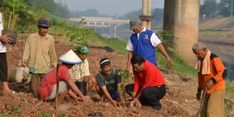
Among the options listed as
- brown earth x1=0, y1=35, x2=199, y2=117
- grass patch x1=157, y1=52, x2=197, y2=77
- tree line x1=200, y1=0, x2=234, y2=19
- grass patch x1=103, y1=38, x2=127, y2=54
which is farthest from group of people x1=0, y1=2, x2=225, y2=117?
tree line x1=200, y1=0, x2=234, y2=19

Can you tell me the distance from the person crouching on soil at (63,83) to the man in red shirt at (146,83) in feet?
3.14

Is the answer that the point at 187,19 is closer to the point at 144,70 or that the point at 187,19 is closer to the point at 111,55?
the point at 111,55

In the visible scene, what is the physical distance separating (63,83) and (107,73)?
1045 millimetres

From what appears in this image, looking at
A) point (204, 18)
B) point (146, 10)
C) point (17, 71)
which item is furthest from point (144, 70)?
point (204, 18)

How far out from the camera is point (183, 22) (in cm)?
2088

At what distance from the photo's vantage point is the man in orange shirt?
7988 mm

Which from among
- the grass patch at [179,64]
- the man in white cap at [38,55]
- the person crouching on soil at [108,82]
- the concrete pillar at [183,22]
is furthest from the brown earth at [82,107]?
the concrete pillar at [183,22]

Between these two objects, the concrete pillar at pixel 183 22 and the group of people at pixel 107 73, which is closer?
the group of people at pixel 107 73

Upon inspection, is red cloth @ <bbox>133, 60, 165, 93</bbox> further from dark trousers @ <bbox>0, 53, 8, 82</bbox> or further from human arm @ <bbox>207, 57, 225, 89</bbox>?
dark trousers @ <bbox>0, 53, 8, 82</bbox>

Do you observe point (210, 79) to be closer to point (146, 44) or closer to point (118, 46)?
point (146, 44)

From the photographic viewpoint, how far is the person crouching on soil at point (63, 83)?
783cm

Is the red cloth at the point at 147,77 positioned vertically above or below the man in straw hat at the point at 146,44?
below

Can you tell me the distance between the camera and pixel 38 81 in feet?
29.5

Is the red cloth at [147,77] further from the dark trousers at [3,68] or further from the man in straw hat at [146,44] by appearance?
the dark trousers at [3,68]
